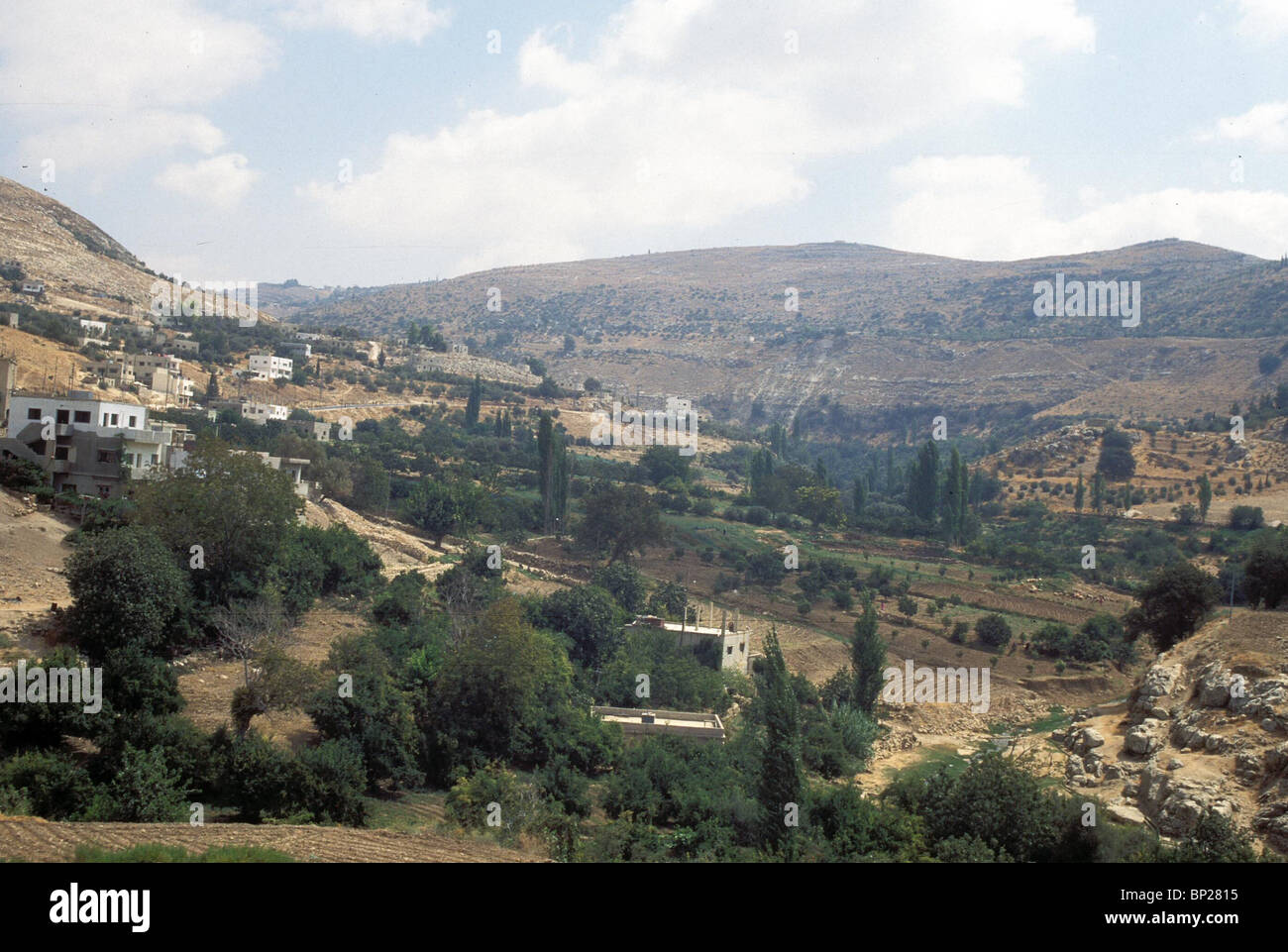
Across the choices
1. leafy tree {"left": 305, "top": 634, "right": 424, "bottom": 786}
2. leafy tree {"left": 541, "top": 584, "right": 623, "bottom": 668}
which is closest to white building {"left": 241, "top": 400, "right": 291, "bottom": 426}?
leafy tree {"left": 541, "top": 584, "right": 623, "bottom": 668}

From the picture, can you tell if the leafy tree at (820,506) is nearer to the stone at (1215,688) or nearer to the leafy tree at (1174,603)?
the leafy tree at (1174,603)

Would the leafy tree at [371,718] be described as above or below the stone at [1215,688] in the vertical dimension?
below

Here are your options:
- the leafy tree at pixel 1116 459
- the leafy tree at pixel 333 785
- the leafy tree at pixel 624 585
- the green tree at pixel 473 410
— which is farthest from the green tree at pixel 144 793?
the leafy tree at pixel 1116 459

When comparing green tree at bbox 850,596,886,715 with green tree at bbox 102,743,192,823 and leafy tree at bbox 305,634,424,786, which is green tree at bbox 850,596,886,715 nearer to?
leafy tree at bbox 305,634,424,786

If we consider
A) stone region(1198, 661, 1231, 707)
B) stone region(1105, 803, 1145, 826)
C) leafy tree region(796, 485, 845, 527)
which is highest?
leafy tree region(796, 485, 845, 527)

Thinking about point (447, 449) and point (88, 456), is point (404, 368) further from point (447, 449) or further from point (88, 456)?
point (88, 456)
